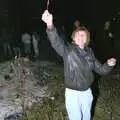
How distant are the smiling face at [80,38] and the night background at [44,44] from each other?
7.23 feet

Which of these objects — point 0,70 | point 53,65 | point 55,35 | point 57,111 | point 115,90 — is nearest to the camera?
point 55,35

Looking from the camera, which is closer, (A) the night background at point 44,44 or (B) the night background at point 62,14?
(A) the night background at point 44,44

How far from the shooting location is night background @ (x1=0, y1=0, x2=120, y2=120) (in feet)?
24.1

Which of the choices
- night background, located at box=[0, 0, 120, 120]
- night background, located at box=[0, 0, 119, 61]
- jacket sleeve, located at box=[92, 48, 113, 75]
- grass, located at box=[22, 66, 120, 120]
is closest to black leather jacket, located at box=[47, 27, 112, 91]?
jacket sleeve, located at box=[92, 48, 113, 75]

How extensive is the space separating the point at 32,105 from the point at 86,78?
1.73 meters

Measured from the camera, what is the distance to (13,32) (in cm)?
1203

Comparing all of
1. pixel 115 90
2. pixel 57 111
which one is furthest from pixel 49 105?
pixel 115 90

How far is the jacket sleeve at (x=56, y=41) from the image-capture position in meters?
4.58

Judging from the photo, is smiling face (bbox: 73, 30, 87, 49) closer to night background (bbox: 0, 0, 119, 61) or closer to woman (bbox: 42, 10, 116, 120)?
woman (bbox: 42, 10, 116, 120)

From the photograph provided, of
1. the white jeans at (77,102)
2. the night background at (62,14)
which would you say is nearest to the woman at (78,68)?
the white jeans at (77,102)

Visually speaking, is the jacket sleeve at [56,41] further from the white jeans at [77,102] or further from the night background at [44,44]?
the night background at [44,44]

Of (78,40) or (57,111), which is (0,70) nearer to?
(57,111)

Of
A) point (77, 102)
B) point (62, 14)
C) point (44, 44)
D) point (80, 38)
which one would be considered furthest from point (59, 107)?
point (62, 14)

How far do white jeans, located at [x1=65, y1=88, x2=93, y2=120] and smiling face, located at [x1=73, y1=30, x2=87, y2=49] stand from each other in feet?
1.98
